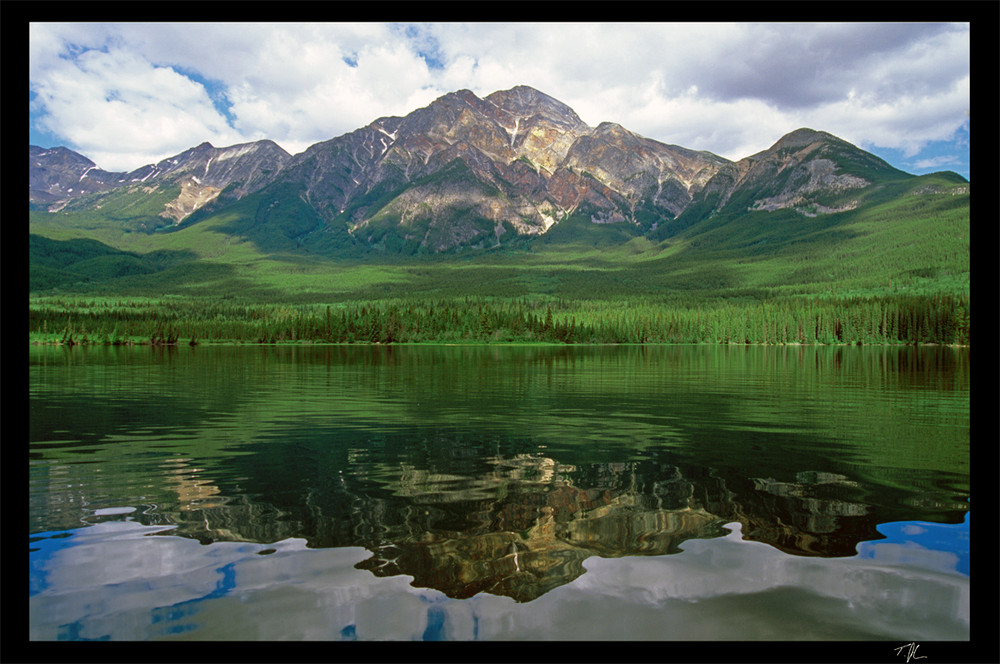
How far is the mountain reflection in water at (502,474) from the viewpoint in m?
13.3

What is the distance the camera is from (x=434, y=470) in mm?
20469

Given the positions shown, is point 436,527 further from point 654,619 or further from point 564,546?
point 654,619

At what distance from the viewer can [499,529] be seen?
45.7ft

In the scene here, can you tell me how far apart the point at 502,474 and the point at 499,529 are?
5845mm

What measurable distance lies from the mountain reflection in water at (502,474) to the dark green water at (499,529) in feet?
0.33
